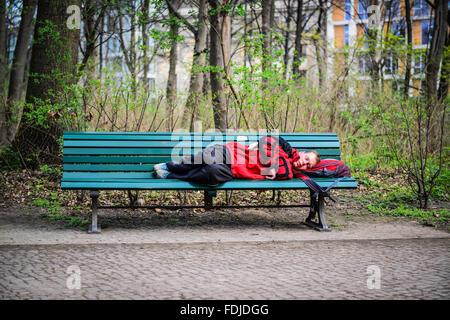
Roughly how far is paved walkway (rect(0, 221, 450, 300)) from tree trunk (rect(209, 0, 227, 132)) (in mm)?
2947

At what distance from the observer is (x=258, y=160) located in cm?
559

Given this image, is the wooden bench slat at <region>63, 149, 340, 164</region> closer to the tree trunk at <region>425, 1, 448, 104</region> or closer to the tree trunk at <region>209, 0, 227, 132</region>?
the tree trunk at <region>209, 0, 227, 132</region>

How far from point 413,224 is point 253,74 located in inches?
130

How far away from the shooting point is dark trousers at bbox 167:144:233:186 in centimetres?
522

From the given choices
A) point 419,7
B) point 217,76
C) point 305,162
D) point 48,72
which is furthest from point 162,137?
point 419,7

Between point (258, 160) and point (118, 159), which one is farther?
point (118, 159)

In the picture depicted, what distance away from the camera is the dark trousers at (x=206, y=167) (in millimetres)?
5223

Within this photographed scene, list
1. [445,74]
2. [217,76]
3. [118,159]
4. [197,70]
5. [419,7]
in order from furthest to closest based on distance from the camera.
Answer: [419,7]
[445,74]
[197,70]
[217,76]
[118,159]

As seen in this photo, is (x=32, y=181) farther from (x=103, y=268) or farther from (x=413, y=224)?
(x=413, y=224)

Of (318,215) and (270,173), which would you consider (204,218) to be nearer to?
(270,173)

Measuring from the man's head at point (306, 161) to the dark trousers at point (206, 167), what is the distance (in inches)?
33.4

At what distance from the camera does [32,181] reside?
24.3ft

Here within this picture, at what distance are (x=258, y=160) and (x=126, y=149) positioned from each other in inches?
64.3
